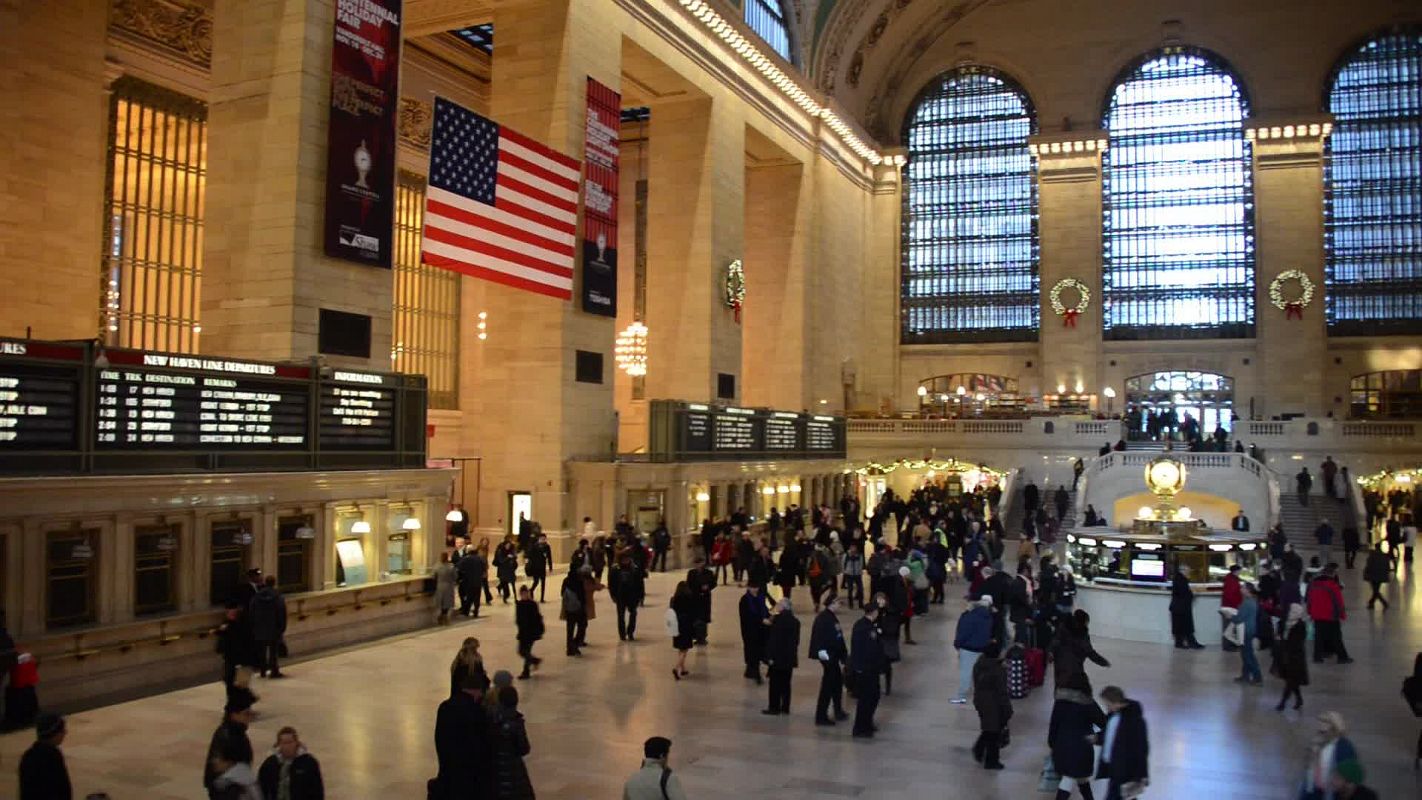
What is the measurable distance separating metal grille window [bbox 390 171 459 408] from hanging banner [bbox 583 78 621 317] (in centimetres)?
648

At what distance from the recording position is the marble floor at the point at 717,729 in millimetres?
8398

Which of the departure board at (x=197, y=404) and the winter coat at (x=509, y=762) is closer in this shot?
the winter coat at (x=509, y=762)

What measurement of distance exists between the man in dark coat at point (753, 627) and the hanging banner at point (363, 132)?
8.44 meters

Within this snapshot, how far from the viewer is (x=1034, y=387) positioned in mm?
45406

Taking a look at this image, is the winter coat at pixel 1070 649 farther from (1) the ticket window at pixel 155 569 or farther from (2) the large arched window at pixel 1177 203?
(2) the large arched window at pixel 1177 203

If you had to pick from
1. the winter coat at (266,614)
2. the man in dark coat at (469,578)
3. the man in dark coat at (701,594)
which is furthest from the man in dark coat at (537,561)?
the winter coat at (266,614)

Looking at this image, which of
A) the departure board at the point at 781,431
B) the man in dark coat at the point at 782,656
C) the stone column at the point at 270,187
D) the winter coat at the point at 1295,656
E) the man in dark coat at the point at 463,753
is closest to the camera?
the man in dark coat at the point at 463,753

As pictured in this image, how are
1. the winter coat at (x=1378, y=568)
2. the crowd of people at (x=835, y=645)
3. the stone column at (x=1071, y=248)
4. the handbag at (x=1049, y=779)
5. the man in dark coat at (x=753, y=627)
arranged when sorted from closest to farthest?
the crowd of people at (x=835, y=645)
the handbag at (x=1049, y=779)
the man in dark coat at (x=753, y=627)
the winter coat at (x=1378, y=568)
the stone column at (x=1071, y=248)

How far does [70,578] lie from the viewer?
1087 cm

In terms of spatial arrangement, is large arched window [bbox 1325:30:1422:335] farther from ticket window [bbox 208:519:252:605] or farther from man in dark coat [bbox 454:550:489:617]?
ticket window [bbox 208:519:252:605]

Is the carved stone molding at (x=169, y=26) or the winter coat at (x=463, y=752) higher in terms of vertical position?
the carved stone molding at (x=169, y=26)

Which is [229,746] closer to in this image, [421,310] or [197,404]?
[197,404]

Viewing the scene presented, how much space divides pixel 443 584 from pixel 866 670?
745 cm

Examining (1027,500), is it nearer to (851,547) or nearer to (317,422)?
(851,547)
